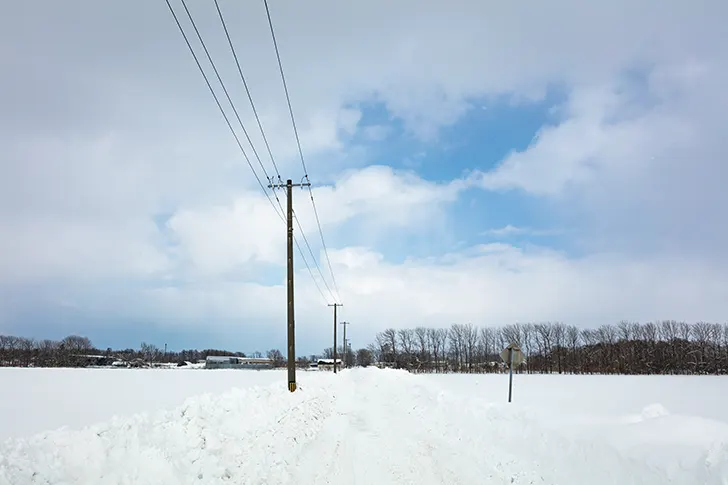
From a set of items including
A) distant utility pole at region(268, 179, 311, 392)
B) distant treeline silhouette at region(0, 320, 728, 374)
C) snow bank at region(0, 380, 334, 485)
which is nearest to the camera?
snow bank at region(0, 380, 334, 485)

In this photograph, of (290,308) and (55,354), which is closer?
(290,308)

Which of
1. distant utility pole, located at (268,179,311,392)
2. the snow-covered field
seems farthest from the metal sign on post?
distant utility pole, located at (268,179,311,392)

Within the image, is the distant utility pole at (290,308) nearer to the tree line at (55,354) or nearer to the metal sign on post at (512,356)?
the metal sign on post at (512,356)

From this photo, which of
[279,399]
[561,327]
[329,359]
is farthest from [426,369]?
[279,399]

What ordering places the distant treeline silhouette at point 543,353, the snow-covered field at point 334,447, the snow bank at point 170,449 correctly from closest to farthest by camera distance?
the snow bank at point 170,449, the snow-covered field at point 334,447, the distant treeline silhouette at point 543,353

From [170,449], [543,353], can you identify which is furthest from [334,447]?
[543,353]

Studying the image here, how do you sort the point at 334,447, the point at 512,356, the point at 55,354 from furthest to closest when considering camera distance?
the point at 55,354
the point at 512,356
the point at 334,447

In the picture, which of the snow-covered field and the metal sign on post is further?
the metal sign on post

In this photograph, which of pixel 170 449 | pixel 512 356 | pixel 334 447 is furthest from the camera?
pixel 512 356

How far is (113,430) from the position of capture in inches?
290

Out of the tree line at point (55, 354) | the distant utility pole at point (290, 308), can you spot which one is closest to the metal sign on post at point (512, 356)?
the distant utility pole at point (290, 308)

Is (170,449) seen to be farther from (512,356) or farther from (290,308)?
(512,356)

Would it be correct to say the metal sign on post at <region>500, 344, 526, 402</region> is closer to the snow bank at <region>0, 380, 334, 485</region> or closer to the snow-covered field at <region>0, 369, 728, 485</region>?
the snow-covered field at <region>0, 369, 728, 485</region>

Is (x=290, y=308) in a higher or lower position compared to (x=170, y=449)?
higher
